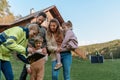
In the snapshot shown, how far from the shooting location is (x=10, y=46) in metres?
7.76

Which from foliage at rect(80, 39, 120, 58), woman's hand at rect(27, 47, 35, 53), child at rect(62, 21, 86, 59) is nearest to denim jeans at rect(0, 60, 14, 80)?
woman's hand at rect(27, 47, 35, 53)

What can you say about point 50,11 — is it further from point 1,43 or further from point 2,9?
point 1,43

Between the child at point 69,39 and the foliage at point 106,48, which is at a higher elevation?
the foliage at point 106,48

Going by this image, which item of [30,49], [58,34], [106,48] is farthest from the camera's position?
[106,48]

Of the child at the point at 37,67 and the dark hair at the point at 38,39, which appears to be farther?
the child at the point at 37,67

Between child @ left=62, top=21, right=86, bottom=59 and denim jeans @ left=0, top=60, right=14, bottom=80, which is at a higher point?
child @ left=62, top=21, right=86, bottom=59

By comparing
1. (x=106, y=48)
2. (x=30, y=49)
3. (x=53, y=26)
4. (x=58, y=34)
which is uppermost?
(x=106, y=48)

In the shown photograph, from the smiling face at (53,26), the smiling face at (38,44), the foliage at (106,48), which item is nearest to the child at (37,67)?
the smiling face at (38,44)

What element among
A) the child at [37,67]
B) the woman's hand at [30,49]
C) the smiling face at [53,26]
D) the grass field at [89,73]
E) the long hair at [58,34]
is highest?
the smiling face at [53,26]

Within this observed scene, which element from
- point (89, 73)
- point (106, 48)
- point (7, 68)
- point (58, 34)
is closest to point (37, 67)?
point (58, 34)

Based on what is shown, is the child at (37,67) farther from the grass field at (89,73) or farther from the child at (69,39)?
the grass field at (89,73)

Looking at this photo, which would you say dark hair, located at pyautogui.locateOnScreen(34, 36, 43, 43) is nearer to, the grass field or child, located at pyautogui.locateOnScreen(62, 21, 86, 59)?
child, located at pyautogui.locateOnScreen(62, 21, 86, 59)

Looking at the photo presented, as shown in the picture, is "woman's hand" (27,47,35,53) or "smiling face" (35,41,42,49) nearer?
"woman's hand" (27,47,35,53)

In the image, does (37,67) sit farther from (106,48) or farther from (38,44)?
(106,48)
